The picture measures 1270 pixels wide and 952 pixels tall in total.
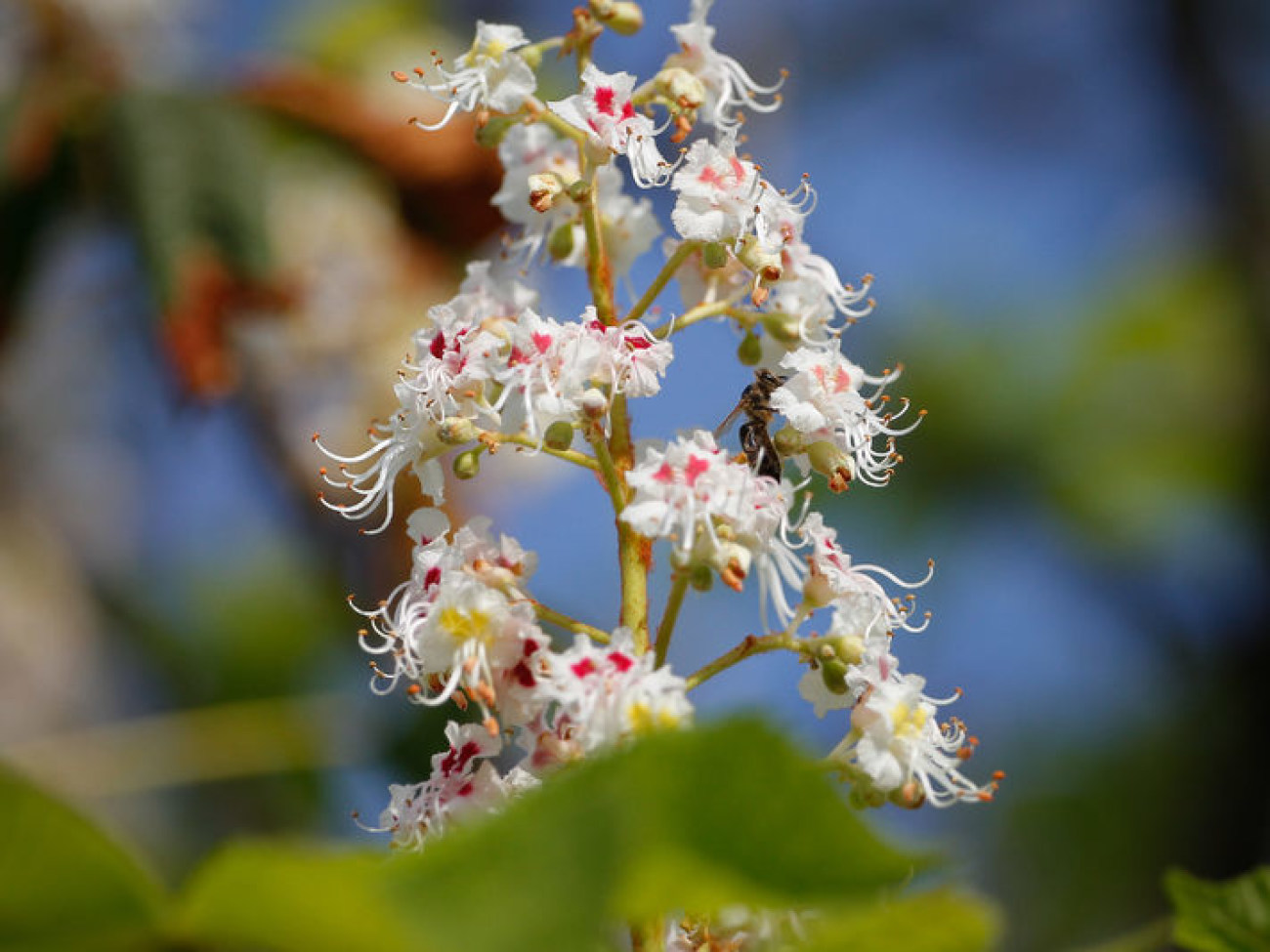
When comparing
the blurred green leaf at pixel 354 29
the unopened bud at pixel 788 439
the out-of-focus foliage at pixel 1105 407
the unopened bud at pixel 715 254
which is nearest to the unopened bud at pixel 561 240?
the unopened bud at pixel 715 254

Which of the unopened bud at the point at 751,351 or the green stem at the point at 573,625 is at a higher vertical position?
the unopened bud at the point at 751,351

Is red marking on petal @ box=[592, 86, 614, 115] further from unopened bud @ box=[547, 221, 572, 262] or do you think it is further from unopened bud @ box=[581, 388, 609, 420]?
unopened bud @ box=[581, 388, 609, 420]

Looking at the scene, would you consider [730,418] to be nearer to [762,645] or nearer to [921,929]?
[762,645]

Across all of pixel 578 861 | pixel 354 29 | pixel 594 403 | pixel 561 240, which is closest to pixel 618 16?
pixel 561 240

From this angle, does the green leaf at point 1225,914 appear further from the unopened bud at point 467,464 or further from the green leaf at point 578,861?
the unopened bud at point 467,464

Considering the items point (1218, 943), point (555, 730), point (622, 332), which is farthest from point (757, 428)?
point (1218, 943)

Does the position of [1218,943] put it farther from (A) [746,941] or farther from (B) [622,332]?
(B) [622,332]
